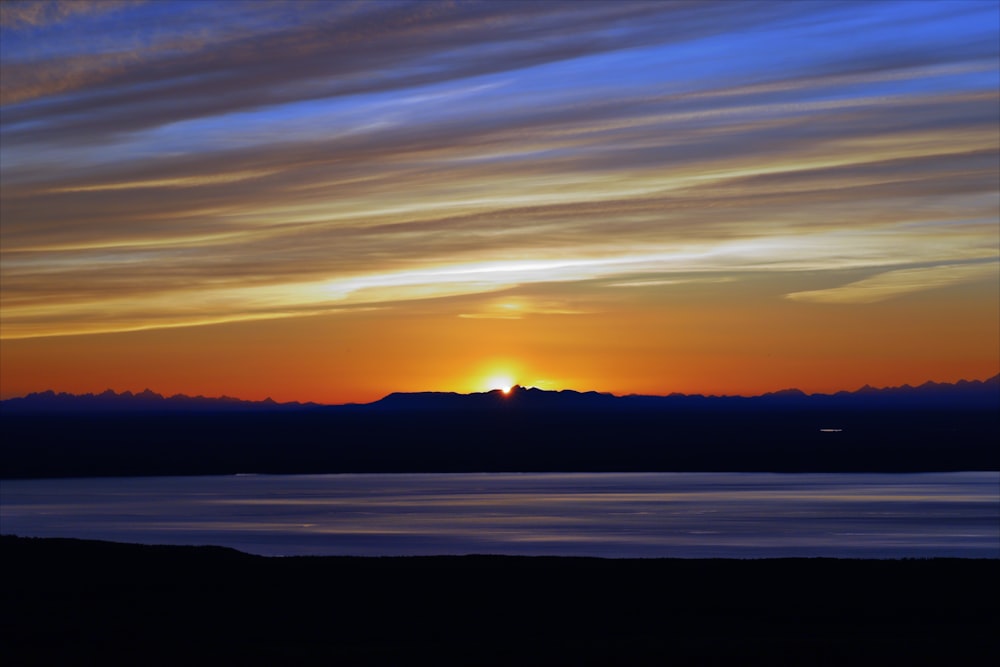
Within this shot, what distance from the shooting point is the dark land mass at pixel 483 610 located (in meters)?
18.7

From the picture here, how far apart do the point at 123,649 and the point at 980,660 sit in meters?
12.7

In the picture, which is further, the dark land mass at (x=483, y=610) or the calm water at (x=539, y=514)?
the calm water at (x=539, y=514)

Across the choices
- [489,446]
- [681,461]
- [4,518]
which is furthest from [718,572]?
[489,446]

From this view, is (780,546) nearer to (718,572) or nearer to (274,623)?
(718,572)

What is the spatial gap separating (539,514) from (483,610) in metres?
23.3

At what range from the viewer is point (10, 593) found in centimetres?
2500

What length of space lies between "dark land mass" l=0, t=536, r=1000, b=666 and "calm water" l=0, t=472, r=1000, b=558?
592cm

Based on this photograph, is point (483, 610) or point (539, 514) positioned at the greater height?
point (539, 514)

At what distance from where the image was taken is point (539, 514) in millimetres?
46562

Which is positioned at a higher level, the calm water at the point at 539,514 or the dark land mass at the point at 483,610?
the calm water at the point at 539,514

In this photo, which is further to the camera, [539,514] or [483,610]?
[539,514]

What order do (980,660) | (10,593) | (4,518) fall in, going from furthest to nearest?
1. (4,518)
2. (10,593)
3. (980,660)

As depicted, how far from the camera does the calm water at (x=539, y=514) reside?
118 feet

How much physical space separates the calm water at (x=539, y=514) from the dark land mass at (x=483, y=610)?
592 cm
